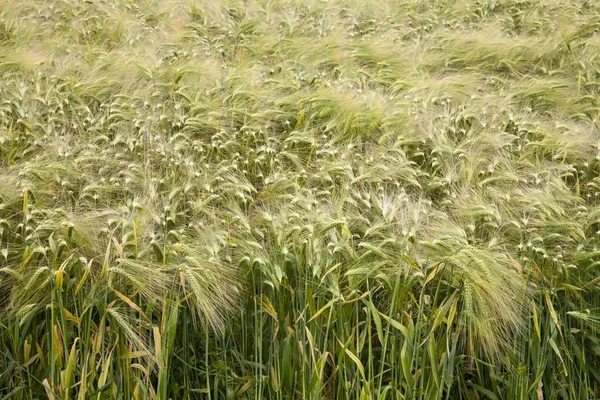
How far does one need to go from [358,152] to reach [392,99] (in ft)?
1.55

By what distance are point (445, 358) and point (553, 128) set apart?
4.34ft

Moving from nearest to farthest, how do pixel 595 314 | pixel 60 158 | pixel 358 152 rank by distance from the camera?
1. pixel 595 314
2. pixel 60 158
3. pixel 358 152

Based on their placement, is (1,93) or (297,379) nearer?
(297,379)

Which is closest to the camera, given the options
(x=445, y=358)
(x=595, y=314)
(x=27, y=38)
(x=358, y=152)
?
(x=445, y=358)

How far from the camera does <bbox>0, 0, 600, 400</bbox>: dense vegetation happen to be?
1.84 meters

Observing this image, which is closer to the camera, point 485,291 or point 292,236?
point 485,291

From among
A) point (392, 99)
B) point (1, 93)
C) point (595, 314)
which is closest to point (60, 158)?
point (1, 93)

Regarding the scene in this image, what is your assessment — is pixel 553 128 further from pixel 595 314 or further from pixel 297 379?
pixel 297 379

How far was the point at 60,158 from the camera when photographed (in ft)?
7.90

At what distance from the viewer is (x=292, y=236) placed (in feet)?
6.63

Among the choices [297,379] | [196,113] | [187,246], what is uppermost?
[196,113]

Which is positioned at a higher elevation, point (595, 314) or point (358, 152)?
point (358, 152)

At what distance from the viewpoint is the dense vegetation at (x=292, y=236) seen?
6.04ft

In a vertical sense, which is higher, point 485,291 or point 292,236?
point 292,236
